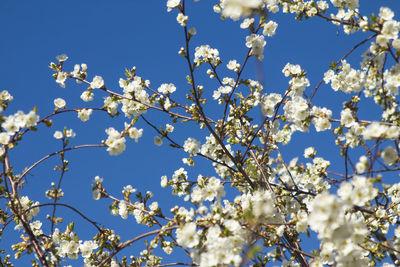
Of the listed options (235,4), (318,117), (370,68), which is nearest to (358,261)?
(318,117)

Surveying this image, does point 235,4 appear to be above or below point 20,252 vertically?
below

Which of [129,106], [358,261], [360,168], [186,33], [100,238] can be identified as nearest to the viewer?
[360,168]

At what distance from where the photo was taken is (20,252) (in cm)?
330

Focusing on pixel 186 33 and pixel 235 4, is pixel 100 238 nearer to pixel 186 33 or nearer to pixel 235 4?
pixel 186 33

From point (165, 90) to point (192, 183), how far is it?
111 centimetres

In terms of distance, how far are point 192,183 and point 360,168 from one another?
6.77ft

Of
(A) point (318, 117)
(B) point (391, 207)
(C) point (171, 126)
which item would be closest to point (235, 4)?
(A) point (318, 117)

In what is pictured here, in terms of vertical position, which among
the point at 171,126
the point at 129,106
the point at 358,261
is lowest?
the point at 358,261

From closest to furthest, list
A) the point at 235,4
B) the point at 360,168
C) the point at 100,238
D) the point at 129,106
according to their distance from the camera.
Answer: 1. the point at 235,4
2. the point at 360,168
3. the point at 100,238
4. the point at 129,106

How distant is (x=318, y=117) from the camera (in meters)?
3.33

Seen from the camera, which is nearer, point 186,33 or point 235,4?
point 235,4

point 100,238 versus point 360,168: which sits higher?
point 100,238

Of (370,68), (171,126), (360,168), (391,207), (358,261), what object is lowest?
(358,261)

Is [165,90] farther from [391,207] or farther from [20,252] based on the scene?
[391,207]
